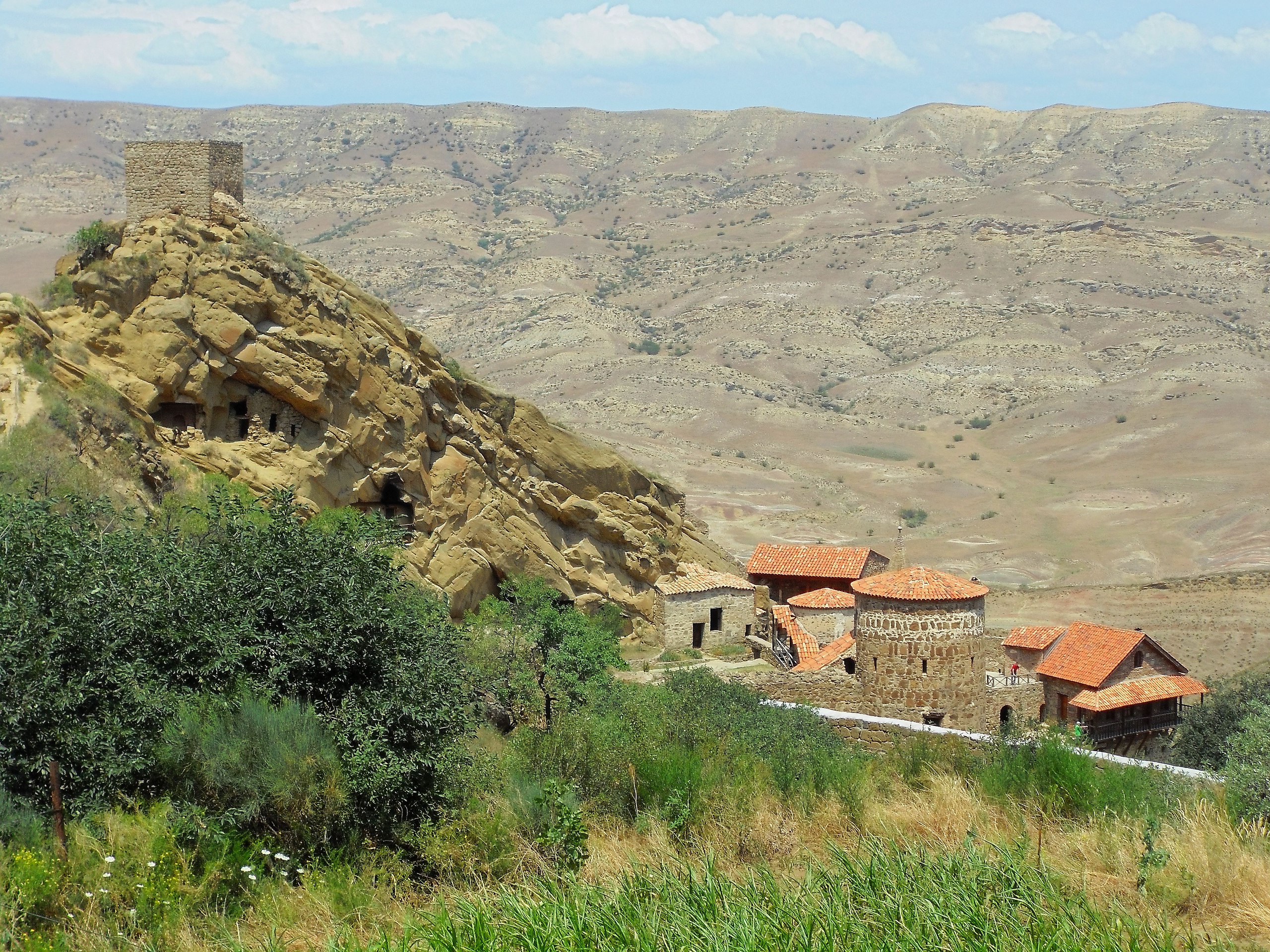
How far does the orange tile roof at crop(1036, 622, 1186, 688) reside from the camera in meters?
25.3

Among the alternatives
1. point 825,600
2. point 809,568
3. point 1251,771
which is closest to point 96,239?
point 825,600

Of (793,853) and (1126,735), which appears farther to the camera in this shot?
(1126,735)

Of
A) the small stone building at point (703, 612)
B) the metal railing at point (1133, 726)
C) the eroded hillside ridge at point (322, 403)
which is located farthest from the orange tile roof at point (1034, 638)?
the eroded hillside ridge at point (322, 403)

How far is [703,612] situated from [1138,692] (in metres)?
9.64

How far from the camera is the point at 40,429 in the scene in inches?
711

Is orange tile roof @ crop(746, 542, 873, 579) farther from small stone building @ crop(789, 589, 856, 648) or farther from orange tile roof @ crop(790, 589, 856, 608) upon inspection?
small stone building @ crop(789, 589, 856, 648)

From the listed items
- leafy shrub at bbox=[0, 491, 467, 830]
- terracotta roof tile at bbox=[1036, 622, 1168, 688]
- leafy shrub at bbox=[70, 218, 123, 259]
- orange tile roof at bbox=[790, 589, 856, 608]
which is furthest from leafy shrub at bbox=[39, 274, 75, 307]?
terracotta roof tile at bbox=[1036, 622, 1168, 688]

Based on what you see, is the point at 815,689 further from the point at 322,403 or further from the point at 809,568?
the point at 322,403

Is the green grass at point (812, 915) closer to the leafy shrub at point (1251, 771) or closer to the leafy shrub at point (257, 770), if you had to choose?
the leafy shrub at point (257, 770)

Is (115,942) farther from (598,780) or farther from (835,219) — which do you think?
(835,219)

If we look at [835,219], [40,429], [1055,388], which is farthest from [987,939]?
[835,219]

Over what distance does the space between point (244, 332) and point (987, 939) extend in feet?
62.9

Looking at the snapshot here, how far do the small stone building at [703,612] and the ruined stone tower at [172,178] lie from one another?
13.1 m

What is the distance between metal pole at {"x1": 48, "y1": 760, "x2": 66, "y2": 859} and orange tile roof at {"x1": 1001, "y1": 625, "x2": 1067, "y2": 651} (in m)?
23.1
